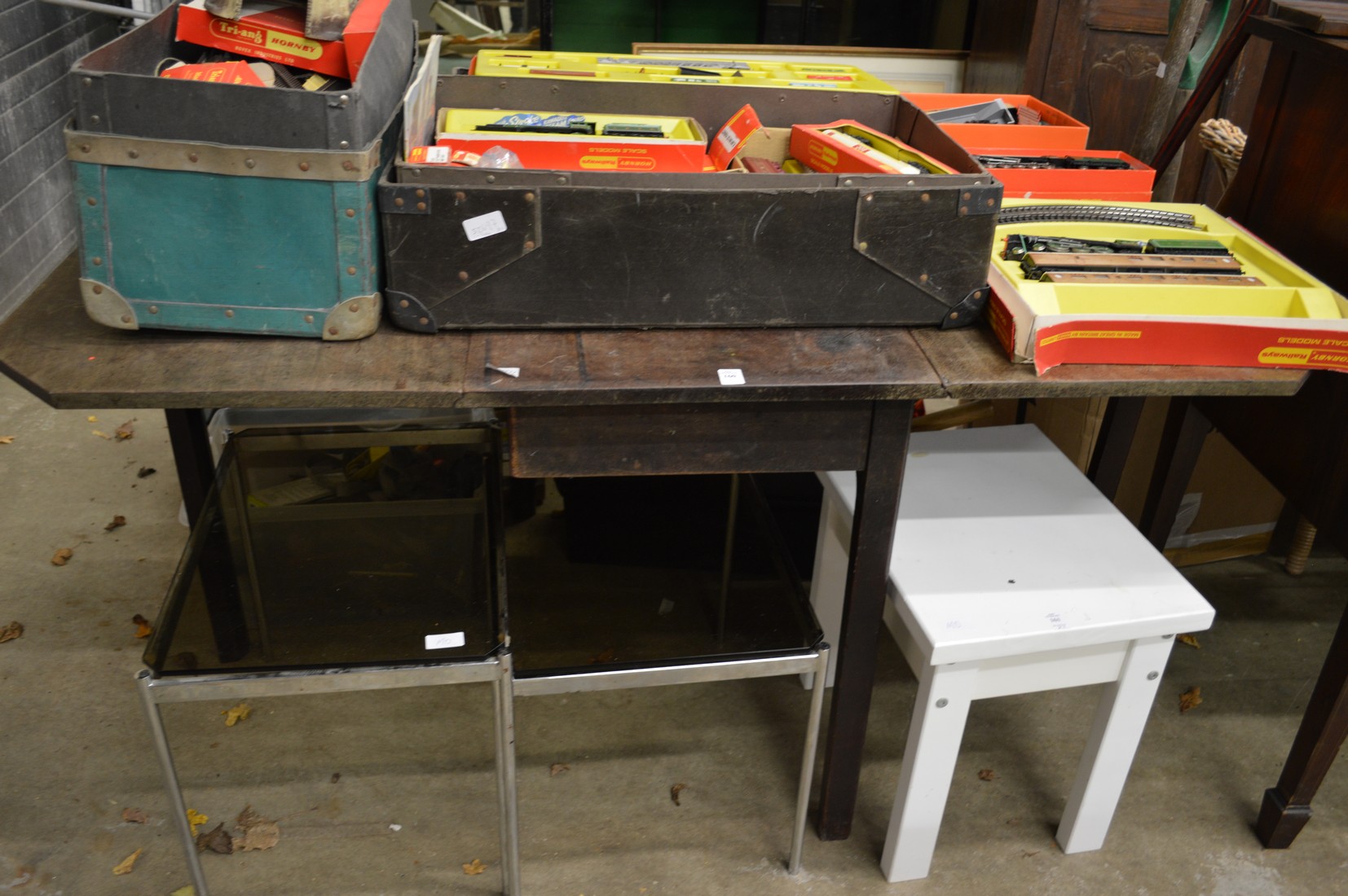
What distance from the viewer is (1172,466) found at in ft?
7.07

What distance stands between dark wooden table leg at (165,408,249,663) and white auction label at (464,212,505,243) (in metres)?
0.57

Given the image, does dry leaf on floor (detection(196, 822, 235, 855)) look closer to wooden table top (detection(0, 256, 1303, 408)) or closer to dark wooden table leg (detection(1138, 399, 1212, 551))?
wooden table top (detection(0, 256, 1303, 408))

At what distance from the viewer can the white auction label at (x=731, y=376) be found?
1335mm

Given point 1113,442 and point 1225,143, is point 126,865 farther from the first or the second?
point 1225,143

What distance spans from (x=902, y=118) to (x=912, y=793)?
111 centimetres

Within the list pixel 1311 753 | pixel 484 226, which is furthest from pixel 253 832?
pixel 1311 753

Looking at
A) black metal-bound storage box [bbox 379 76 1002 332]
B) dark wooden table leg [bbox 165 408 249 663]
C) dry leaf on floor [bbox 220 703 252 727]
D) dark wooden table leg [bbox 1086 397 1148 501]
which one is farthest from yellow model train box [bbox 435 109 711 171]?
dry leaf on floor [bbox 220 703 252 727]

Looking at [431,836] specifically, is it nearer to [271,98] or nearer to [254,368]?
[254,368]

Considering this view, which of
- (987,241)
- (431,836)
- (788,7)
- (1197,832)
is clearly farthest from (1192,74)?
(788,7)

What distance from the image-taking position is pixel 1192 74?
207 centimetres

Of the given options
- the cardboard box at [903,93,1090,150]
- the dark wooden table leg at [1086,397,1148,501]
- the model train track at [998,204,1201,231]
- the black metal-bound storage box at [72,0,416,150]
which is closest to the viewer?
the black metal-bound storage box at [72,0,416,150]

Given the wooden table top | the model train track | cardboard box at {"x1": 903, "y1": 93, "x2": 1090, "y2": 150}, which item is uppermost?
cardboard box at {"x1": 903, "y1": 93, "x2": 1090, "y2": 150}

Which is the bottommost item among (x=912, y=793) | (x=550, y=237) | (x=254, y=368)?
(x=912, y=793)

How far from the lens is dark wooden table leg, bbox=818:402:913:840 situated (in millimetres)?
1445
